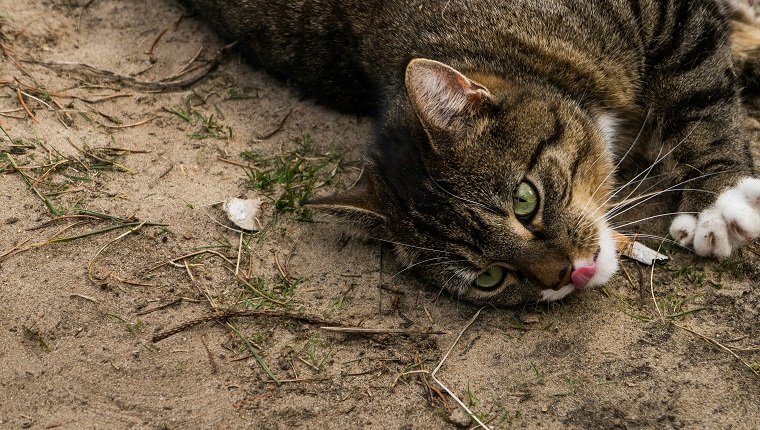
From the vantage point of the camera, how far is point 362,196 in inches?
144

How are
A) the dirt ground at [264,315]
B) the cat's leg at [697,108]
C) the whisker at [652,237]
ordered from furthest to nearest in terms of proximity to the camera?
the cat's leg at [697,108]
the whisker at [652,237]
the dirt ground at [264,315]

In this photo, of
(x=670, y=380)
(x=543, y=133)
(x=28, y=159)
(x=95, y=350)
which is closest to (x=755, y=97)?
(x=543, y=133)

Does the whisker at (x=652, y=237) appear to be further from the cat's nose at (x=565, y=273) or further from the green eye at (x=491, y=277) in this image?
the green eye at (x=491, y=277)

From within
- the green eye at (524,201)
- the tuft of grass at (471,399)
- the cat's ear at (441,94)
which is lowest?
the tuft of grass at (471,399)

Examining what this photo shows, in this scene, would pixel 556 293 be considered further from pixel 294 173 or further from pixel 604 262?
pixel 294 173

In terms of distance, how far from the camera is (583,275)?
336 centimetres

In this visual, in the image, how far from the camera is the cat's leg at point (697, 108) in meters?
3.92

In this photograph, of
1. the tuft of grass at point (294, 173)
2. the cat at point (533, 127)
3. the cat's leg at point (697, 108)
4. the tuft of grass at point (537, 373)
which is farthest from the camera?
the tuft of grass at point (294, 173)

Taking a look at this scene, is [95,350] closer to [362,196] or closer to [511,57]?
[362,196]

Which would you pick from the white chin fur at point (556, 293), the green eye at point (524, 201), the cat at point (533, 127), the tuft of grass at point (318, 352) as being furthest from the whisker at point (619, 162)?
the tuft of grass at point (318, 352)

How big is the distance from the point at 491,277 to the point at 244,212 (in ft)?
5.04

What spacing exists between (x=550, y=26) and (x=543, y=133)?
0.77 meters

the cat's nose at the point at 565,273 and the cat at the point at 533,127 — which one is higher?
the cat at the point at 533,127

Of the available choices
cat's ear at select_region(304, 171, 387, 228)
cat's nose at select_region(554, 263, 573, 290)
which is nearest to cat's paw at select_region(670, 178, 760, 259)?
cat's nose at select_region(554, 263, 573, 290)
